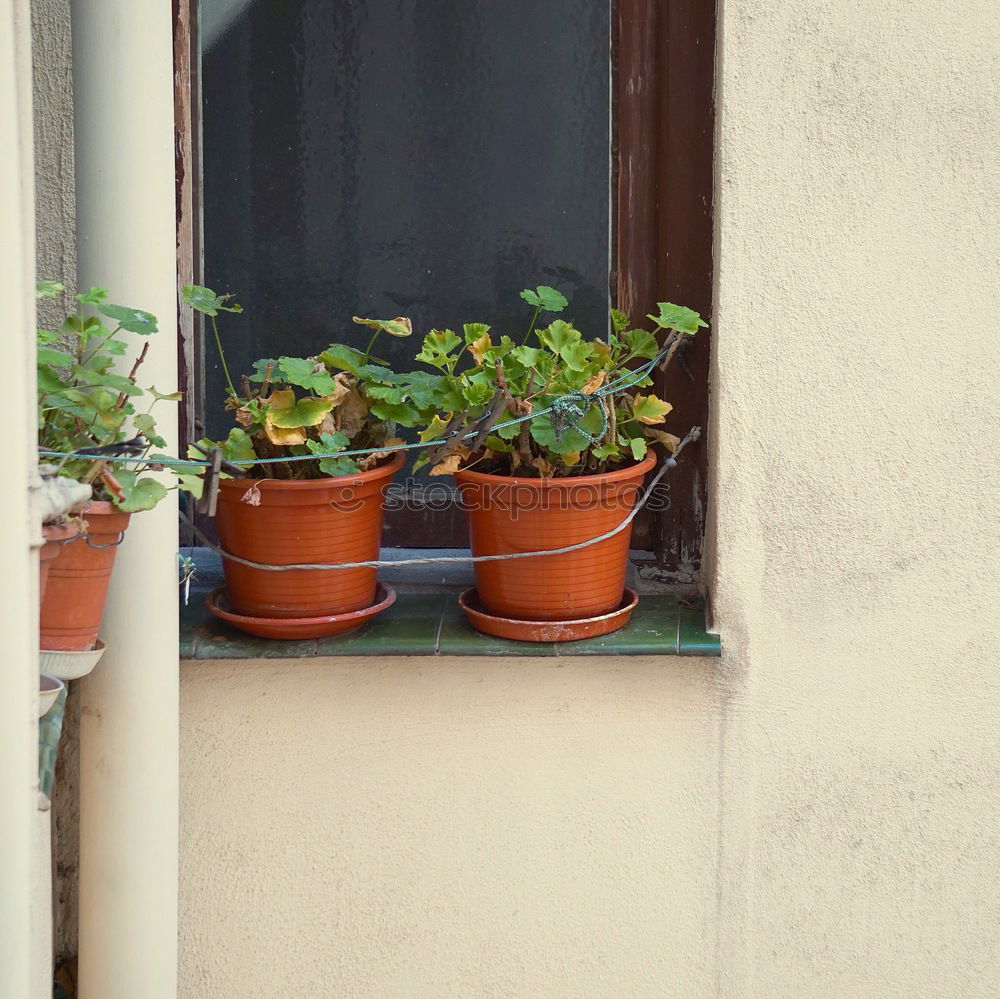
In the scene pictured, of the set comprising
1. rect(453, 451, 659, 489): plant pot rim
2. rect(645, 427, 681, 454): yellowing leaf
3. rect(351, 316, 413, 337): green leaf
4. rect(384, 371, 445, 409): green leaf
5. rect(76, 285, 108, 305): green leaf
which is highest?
rect(76, 285, 108, 305): green leaf

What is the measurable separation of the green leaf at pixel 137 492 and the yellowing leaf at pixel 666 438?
2.51 feet

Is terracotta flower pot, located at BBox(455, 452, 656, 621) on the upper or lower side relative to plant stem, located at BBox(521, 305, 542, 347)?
lower

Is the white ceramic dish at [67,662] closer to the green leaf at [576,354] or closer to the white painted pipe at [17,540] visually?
the white painted pipe at [17,540]

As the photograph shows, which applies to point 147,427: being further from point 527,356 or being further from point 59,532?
point 527,356

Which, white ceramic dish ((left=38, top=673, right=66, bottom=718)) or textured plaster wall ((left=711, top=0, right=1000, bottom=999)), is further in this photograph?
textured plaster wall ((left=711, top=0, right=1000, bottom=999))

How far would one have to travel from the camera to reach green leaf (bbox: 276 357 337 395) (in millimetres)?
1642

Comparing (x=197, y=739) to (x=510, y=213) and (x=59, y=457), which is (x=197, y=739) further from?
(x=510, y=213)

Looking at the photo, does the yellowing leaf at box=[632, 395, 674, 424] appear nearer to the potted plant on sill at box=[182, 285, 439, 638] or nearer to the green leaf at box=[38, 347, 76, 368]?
the potted plant on sill at box=[182, 285, 439, 638]

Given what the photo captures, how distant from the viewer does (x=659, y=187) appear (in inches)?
75.4

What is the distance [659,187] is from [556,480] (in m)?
0.56

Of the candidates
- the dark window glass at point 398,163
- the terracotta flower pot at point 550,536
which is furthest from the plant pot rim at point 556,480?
the dark window glass at point 398,163

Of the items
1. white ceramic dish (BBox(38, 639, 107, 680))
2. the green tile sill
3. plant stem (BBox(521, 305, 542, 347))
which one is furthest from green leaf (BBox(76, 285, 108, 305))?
plant stem (BBox(521, 305, 542, 347))

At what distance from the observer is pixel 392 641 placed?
1757mm

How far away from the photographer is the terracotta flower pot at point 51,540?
1.41 metres
